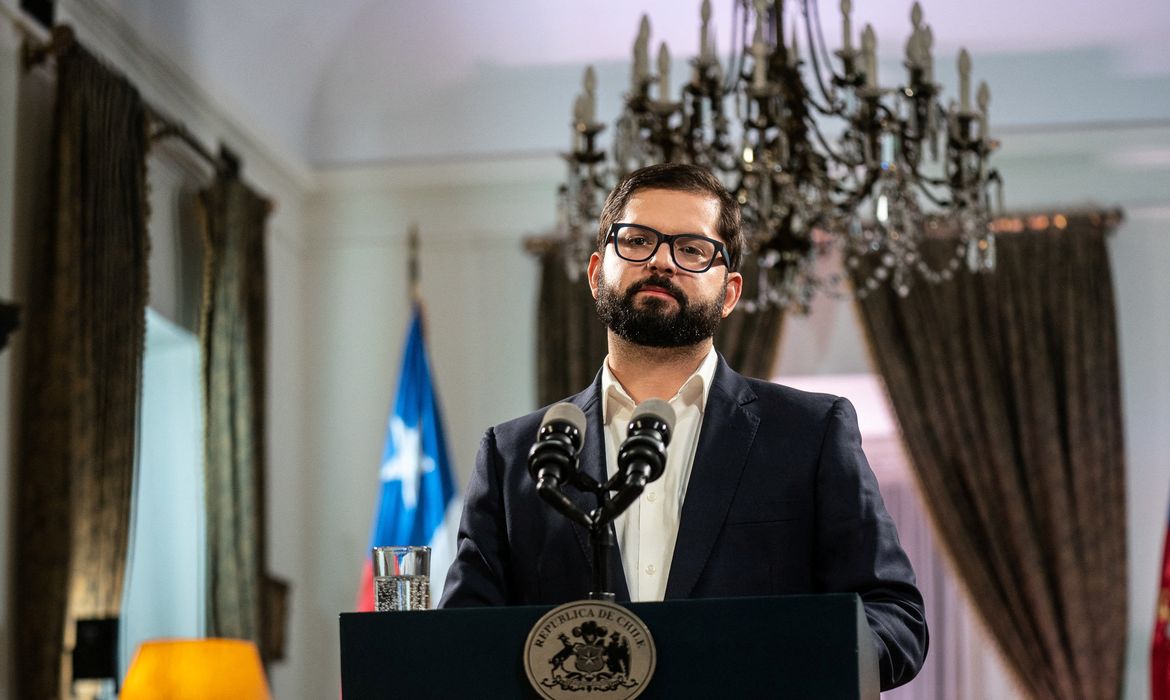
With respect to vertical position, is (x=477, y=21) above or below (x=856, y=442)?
above

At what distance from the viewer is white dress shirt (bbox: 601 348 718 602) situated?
2332mm

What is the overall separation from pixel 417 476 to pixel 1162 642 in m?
3.72

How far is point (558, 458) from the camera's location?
193cm

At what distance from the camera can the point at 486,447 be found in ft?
8.27

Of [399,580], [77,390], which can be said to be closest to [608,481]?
[399,580]

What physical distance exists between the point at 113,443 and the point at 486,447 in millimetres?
3858

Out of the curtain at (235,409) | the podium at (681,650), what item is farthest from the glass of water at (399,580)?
the curtain at (235,409)

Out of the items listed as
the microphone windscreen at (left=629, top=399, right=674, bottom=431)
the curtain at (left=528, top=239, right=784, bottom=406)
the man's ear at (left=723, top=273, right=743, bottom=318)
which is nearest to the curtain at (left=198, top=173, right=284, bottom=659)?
the curtain at (left=528, top=239, right=784, bottom=406)

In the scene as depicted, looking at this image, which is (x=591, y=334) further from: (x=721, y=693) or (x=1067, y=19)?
(x=721, y=693)

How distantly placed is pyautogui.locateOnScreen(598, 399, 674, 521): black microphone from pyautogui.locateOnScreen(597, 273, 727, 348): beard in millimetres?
436

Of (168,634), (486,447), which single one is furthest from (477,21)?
(486,447)

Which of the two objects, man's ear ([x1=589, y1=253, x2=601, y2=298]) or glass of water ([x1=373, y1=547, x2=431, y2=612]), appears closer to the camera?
glass of water ([x1=373, y1=547, x2=431, y2=612])

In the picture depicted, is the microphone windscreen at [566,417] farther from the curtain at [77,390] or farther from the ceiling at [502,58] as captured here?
the ceiling at [502,58]

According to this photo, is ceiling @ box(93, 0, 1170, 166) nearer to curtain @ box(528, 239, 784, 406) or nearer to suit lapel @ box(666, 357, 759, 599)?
curtain @ box(528, 239, 784, 406)
